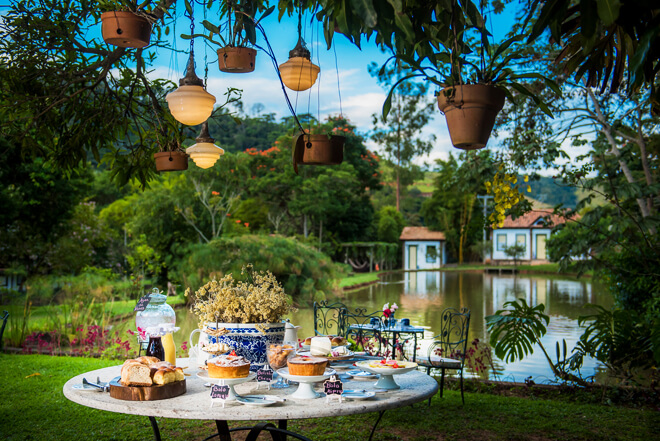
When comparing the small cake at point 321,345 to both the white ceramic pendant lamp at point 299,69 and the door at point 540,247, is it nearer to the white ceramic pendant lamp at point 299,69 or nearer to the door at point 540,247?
the white ceramic pendant lamp at point 299,69

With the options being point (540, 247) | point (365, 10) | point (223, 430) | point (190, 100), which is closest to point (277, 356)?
point (223, 430)

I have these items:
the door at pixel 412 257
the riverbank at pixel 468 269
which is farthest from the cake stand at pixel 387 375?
the door at pixel 412 257

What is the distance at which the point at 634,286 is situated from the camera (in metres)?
6.80

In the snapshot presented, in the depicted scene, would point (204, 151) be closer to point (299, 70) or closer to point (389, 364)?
point (299, 70)

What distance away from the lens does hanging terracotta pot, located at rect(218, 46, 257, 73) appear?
10.6 feet

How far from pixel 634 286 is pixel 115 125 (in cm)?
603

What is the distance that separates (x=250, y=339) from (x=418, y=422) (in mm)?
2463

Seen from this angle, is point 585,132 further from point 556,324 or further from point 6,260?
point 6,260

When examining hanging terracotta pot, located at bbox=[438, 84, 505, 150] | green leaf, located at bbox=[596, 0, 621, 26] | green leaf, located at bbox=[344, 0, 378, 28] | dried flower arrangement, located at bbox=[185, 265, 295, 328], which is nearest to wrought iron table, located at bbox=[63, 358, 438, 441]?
dried flower arrangement, located at bbox=[185, 265, 295, 328]

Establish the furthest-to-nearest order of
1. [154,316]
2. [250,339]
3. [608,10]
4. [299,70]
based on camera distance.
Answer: [299,70], [154,316], [250,339], [608,10]

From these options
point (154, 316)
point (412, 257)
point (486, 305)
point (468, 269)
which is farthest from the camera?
point (412, 257)

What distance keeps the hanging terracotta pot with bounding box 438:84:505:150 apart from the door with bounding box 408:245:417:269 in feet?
106

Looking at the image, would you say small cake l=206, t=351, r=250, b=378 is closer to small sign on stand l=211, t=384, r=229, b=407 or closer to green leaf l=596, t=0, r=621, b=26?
small sign on stand l=211, t=384, r=229, b=407

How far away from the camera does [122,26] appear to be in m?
3.00
